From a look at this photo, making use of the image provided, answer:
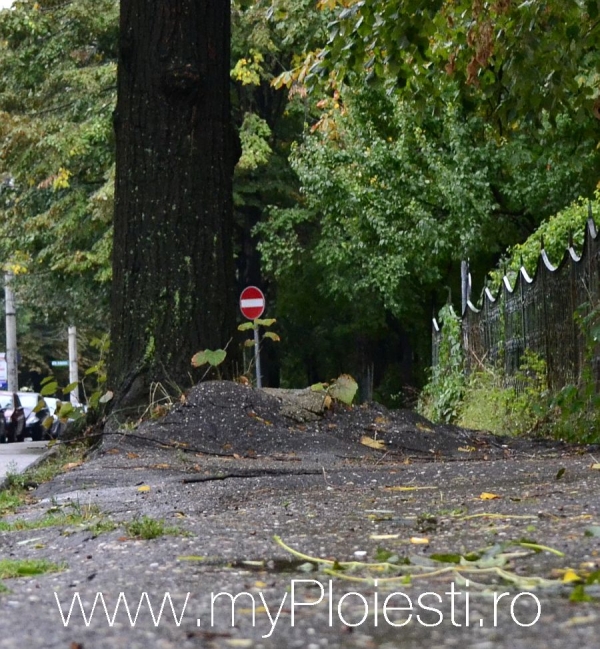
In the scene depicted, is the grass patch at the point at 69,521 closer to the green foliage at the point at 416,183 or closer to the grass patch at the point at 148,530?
the grass patch at the point at 148,530

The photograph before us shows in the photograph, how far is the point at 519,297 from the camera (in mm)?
13844

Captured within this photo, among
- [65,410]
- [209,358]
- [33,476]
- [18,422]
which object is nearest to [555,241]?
[209,358]

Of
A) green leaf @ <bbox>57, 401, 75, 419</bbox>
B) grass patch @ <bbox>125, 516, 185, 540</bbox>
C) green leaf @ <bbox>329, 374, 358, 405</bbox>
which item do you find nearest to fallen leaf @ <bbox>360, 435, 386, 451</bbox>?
green leaf @ <bbox>329, 374, 358, 405</bbox>

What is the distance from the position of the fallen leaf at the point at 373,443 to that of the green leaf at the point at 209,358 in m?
1.38

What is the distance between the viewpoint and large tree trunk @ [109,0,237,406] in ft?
35.0

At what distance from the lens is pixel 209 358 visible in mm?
10617

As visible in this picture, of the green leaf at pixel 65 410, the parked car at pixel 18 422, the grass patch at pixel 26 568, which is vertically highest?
the green leaf at pixel 65 410

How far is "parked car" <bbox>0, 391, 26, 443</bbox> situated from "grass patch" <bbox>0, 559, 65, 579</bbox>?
28800 millimetres

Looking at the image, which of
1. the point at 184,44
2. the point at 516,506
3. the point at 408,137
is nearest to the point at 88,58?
the point at 408,137

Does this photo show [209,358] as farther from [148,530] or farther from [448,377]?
[448,377]

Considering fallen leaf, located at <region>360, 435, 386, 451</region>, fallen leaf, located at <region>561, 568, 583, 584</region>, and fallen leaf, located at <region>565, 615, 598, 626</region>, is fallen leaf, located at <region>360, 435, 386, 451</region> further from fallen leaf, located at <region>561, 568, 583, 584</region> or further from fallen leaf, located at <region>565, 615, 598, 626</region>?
fallen leaf, located at <region>565, 615, 598, 626</region>

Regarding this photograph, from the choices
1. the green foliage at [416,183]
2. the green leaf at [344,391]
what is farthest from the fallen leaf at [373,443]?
the green foliage at [416,183]

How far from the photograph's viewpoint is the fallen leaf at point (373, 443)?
9.78m

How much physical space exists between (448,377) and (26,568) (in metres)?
14.2
